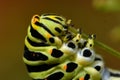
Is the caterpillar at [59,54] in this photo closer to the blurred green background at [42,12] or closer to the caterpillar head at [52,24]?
the caterpillar head at [52,24]

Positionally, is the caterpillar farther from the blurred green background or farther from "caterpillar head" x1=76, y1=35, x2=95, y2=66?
the blurred green background

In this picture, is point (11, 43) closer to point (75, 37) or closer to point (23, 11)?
point (23, 11)

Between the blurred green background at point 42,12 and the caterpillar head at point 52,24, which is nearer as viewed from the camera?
the caterpillar head at point 52,24

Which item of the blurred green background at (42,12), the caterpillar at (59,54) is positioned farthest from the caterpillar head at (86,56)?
the blurred green background at (42,12)

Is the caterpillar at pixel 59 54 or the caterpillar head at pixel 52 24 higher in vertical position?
the caterpillar head at pixel 52 24

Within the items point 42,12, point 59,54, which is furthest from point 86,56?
point 42,12

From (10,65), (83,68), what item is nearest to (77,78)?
(83,68)

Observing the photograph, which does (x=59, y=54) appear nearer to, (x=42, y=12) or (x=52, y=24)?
(x=52, y=24)
